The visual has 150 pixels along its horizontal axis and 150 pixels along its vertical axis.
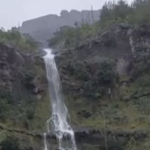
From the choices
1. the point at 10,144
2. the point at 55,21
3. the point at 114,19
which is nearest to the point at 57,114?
the point at 10,144

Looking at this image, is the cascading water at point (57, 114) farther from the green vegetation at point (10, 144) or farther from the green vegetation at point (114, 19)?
the green vegetation at point (114, 19)

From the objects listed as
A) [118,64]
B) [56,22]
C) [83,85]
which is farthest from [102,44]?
[56,22]

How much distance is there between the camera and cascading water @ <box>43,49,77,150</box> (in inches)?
1192

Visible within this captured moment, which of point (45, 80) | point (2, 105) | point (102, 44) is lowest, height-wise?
point (2, 105)

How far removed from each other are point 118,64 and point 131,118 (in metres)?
7.42

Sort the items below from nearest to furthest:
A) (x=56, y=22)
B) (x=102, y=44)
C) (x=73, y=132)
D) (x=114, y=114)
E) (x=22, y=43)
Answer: (x=73, y=132) < (x=114, y=114) < (x=102, y=44) < (x=22, y=43) < (x=56, y=22)

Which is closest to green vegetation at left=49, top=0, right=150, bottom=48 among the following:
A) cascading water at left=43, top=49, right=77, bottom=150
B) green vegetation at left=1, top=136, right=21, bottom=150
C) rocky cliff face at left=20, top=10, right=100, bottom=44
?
cascading water at left=43, top=49, right=77, bottom=150

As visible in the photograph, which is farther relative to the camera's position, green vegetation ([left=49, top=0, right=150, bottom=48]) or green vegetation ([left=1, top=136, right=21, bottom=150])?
green vegetation ([left=49, top=0, right=150, bottom=48])

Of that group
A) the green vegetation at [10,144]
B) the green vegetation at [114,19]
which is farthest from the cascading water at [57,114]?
the green vegetation at [114,19]

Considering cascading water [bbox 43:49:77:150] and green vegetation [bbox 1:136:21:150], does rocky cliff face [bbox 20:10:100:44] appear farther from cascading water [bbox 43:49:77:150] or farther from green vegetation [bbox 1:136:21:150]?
green vegetation [bbox 1:136:21:150]

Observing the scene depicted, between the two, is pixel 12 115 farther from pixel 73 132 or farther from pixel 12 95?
pixel 73 132

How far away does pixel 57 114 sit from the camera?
3409 cm

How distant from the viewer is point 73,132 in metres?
30.8

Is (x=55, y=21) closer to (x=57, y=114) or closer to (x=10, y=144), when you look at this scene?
(x=57, y=114)
